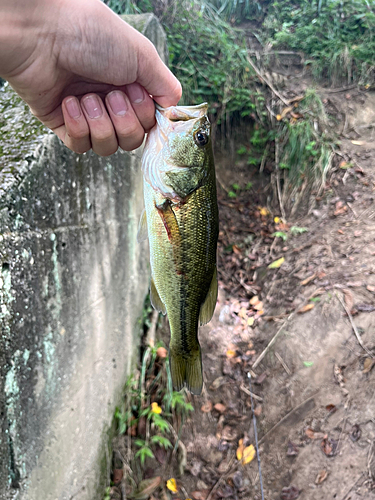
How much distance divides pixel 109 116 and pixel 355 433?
3.09m

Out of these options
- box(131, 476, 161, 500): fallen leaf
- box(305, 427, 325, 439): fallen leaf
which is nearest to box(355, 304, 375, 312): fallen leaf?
box(305, 427, 325, 439): fallen leaf

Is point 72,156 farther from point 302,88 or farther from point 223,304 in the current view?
point 302,88

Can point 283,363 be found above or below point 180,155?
below

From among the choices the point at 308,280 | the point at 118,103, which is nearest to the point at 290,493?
the point at 308,280

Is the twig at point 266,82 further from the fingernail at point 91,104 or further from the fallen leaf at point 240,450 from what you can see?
the fingernail at point 91,104

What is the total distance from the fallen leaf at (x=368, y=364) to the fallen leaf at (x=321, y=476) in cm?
92

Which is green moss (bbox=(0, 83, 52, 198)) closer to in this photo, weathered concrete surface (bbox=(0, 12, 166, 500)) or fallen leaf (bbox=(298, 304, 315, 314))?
weathered concrete surface (bbox=(0, 12, 166, 500))

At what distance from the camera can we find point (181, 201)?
5.12 feet

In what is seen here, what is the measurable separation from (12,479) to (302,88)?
6.46 metres

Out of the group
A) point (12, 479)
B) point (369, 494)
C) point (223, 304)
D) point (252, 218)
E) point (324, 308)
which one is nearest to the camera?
point (12, 479)

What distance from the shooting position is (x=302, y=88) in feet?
20.4

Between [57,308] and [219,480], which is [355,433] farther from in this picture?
[57,308]

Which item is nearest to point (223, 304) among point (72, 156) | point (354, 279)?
point (354, 279)

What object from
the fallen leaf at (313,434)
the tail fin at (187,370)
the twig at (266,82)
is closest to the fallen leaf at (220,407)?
the fallen leaf at (313,434)
